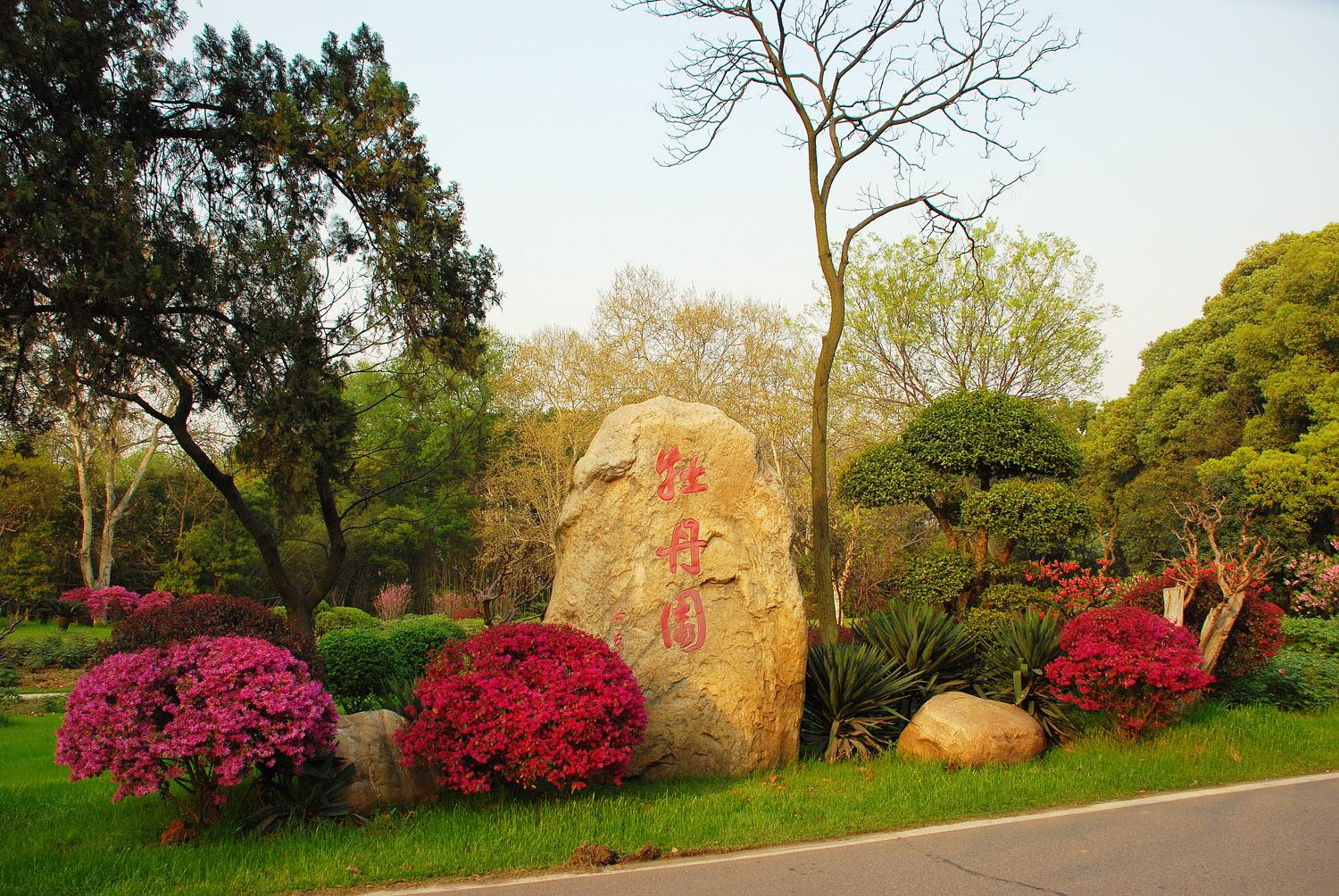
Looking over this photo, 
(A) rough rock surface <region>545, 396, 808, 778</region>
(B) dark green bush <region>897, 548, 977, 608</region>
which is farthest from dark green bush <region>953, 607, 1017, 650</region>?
(A) rough rock surface <region>545, 396, 808, 778</region>

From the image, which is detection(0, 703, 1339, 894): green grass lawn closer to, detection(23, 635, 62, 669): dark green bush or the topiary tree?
the topiary tree

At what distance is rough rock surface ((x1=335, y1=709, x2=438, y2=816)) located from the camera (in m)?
6.21

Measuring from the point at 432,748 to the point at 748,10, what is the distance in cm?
881

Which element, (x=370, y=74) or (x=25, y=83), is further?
(x=370, y=74)

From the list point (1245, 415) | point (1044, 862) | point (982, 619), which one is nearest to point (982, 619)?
point (982, 619)

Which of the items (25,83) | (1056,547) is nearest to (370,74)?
(25,83)

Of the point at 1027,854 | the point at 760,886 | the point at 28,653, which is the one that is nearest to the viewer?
the point at 760,886

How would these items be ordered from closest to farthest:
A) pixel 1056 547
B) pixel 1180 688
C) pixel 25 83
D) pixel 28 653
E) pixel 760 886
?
pixel 760 886 → pixel 1180 688 → pixel 25 83 → pixel 28 653 → pixel 1056 547

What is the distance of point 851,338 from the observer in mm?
22297

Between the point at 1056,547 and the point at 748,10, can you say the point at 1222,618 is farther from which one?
the point at 1056,547

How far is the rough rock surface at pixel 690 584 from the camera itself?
734 cm

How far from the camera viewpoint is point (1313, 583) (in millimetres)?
16031

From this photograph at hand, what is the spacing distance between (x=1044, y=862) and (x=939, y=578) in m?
6.94

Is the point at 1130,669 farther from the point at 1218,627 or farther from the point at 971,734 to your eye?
the point at 1218,627
